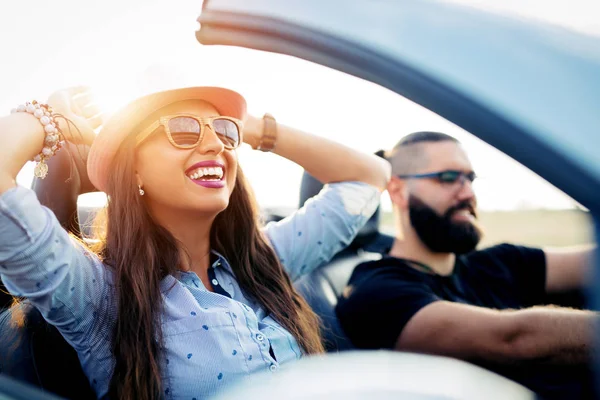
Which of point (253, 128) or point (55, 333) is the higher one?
point (253, 128)

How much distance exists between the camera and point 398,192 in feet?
7.92

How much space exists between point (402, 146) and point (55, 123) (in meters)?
1.21

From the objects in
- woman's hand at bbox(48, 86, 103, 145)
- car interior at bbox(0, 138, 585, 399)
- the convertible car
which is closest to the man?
car interior at bbox(0, 138, 585, 399)

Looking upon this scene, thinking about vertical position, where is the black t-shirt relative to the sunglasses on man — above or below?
below

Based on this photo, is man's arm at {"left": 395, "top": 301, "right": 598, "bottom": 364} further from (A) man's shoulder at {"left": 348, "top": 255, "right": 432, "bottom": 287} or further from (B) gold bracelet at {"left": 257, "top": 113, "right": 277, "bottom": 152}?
(B) gold bracelet at {"left": 257, "top": 113, "right": 277, "bottom": 152}

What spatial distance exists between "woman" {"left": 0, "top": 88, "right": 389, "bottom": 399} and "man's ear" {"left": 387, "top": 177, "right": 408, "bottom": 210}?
22.3 inches

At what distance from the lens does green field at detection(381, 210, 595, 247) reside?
2.64 ft

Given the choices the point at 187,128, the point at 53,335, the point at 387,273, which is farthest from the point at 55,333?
the point at 387,273

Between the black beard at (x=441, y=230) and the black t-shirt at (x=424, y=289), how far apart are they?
0.11m

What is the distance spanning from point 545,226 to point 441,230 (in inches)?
42.0

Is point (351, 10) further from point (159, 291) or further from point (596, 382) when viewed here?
point (159, 291)

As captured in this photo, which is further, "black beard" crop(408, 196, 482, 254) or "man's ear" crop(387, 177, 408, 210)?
"man's ear" crop(387, 177, 408, 210)

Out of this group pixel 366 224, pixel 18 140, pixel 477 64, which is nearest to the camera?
pixel 477 64

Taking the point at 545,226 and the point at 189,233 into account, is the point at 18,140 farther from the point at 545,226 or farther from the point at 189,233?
the point at 545,226
